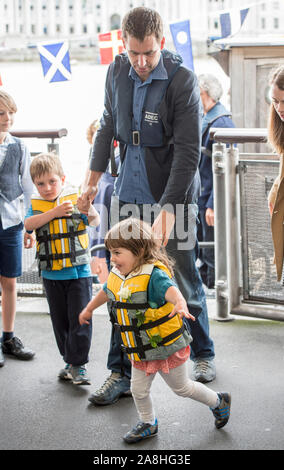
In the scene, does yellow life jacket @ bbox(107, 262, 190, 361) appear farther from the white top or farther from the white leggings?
the white top

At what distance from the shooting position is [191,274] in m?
3.52

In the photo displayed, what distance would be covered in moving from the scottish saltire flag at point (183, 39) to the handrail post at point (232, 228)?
3139 millimetres

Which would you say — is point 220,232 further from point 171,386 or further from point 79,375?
point 171,386

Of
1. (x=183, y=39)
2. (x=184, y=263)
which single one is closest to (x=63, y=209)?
(x=184, y=263)

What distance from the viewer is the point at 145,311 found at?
2840mm

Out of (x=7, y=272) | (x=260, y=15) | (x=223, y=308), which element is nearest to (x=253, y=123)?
(x=223, y=308)

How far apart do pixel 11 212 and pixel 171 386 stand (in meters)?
1.53

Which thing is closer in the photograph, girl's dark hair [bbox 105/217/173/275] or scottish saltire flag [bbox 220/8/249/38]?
girl's dark hair [bbox 105/217/173/275]

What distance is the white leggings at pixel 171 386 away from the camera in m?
2.88

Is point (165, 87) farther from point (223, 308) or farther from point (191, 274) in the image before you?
point (223, 308)

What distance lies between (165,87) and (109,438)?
5.14ft

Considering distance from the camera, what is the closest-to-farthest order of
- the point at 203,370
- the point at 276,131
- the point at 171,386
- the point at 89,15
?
the point at 171,386 → the point at 276,131 → the point at 203,370 → the point at 89,15

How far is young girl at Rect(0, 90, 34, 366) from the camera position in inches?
153

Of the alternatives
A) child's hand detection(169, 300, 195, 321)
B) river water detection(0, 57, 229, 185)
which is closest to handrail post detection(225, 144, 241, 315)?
child's hand detection(169, 300, 195, 321)
